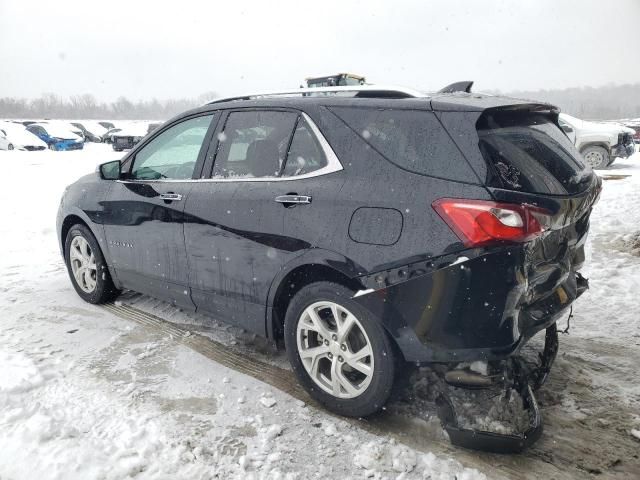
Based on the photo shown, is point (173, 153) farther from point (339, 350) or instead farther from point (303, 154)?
point (339, 350)

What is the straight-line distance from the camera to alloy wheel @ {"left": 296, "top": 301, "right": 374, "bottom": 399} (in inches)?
105

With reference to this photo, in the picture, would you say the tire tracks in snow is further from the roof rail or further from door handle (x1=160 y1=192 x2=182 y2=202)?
the roof rail

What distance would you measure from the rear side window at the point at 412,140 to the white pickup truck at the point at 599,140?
1277cm

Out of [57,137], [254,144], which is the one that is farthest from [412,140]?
[57,137]

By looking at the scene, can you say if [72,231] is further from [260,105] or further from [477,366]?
[477,366]

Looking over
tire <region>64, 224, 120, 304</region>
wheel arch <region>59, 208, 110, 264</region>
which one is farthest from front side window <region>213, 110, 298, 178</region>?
tire <region>64, 224, 120, 304</region>

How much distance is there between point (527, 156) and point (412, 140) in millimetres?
578

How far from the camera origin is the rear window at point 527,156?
2.33 metres

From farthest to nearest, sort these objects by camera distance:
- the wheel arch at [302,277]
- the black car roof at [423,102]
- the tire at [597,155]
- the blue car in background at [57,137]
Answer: the blue car in background at [57,137]
the tire at [597,155]
the wheel arch at [302,277]
the black car roof at [423,102]

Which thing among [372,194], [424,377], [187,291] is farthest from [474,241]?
[187,291]

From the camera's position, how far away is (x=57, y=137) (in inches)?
1106

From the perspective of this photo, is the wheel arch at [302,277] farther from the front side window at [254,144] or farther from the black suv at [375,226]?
the front side window at [254,144]

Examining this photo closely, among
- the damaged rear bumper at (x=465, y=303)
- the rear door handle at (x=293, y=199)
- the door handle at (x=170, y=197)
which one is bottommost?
the damaged rear bumper at (x=465, y=303)

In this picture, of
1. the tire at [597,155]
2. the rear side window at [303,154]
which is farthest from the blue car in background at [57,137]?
the rear side window at [303,154]
